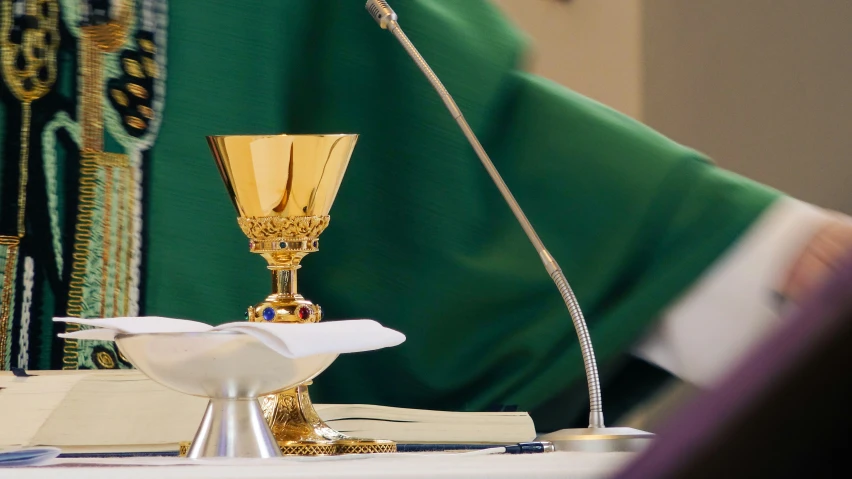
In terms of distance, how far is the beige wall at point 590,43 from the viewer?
7.27ft

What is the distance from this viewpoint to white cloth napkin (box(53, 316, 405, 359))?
50 cm

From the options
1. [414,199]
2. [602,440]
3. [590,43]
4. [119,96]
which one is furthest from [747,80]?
[602,440]

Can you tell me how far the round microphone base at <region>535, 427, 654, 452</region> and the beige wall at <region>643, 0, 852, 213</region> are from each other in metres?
1.92

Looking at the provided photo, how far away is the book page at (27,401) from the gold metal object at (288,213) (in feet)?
0.44

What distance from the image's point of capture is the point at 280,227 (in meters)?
0.65

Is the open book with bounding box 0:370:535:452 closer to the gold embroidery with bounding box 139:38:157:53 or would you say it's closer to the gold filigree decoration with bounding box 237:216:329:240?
the gold filigree decoration with bounding box 237:216:329:240

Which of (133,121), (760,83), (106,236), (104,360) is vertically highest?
(760,83)

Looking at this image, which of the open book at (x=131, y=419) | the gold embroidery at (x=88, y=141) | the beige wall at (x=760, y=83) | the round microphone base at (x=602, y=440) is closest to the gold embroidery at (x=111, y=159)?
the gold embroidery at (x=88, y=141)

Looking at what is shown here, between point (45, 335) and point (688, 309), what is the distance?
1.77ft

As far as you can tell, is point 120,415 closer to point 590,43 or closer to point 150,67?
point 150,67

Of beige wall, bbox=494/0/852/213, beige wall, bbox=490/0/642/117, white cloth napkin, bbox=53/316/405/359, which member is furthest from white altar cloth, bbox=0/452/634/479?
beige wall, bbox=494/0/852/213

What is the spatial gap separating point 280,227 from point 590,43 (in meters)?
1.74

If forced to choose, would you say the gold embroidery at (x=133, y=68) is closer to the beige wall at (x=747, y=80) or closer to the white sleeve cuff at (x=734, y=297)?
the white sleeve cuff at (x=734, y=297)

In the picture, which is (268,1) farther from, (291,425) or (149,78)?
(291,425)
